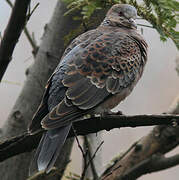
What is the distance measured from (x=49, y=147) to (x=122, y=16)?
5.27 feet

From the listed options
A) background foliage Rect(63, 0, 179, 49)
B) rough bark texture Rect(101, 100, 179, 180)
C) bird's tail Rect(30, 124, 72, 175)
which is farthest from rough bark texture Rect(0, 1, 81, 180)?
background foliage Rect(63, 0, 179, 49)

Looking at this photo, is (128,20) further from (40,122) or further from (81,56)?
(40,122)

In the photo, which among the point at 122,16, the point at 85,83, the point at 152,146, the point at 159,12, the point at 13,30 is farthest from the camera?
the point at 122,16

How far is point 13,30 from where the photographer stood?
2.02 metres

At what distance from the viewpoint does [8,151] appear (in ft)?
7.60

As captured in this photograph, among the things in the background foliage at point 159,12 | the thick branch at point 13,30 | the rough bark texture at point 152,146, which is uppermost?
the thick branch at point 13,30

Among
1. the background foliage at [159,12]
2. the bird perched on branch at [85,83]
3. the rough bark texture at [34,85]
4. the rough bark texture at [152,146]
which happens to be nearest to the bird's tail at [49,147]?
the bird perched on branch at [85,83]

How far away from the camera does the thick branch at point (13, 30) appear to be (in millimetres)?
1963

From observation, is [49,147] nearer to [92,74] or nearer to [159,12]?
[92,74]

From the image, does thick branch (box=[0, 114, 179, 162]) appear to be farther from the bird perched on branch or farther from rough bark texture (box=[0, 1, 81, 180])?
rough bark texture (box=[0, 1, 81, 180])

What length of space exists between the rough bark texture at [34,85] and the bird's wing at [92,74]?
287 mm

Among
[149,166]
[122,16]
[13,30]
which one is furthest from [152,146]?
[13,30]

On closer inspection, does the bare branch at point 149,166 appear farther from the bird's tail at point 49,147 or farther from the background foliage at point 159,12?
the background foliage at point 159,12

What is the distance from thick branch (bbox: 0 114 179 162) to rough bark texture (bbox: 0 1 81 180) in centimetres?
40
